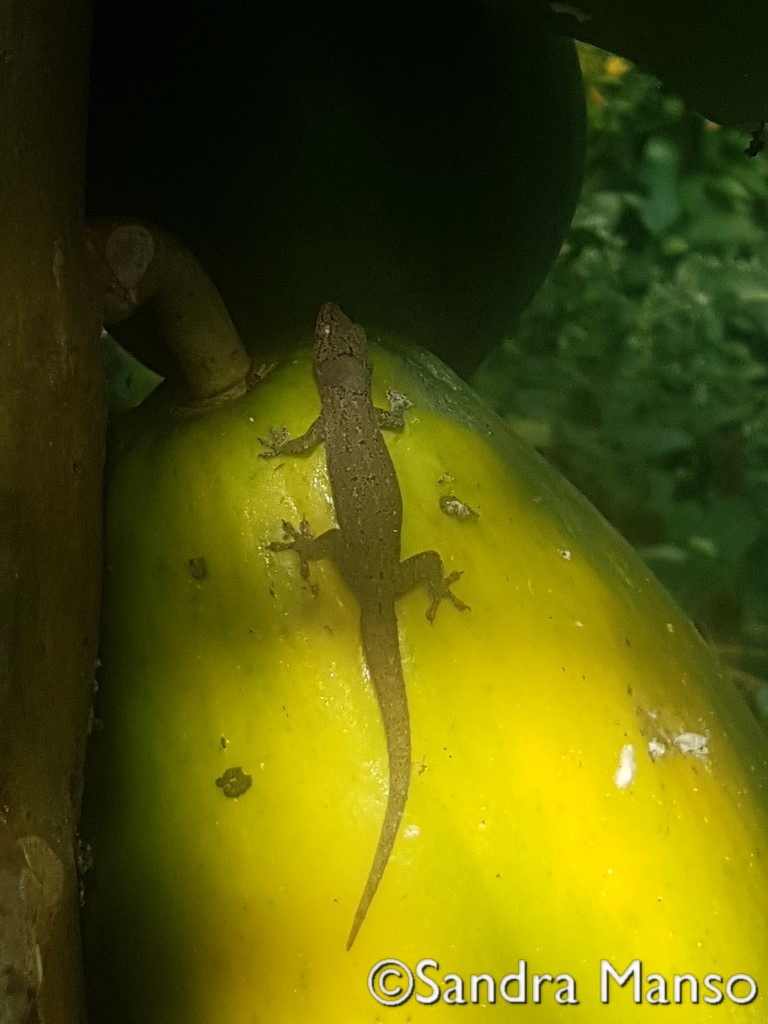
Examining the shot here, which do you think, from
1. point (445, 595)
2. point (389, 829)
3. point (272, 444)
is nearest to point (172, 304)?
point (272, 444)

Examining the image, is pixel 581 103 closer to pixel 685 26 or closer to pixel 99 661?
pixel 685 26

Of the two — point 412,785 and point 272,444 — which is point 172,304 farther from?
point 412,785

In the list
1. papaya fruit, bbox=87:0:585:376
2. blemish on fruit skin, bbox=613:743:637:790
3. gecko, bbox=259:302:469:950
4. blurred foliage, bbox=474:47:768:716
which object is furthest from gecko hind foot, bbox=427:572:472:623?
blurred foliage, bbox=474:47:768:716

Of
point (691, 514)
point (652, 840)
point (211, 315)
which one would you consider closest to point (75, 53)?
point (211, 315)

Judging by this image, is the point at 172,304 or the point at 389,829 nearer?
the point at 389,829

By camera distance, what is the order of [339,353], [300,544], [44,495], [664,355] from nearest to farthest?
[44,495] < [300,544] < [339,353] < [664,355]

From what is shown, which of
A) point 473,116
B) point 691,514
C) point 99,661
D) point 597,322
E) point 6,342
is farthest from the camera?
point 597,322

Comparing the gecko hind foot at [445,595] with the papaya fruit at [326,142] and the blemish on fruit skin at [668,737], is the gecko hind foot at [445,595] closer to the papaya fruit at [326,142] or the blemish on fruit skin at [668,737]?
the blemish on fruit skin at [668,737]
